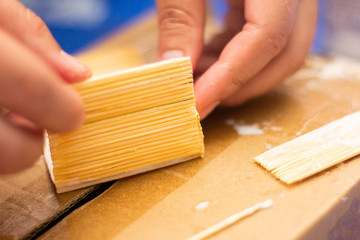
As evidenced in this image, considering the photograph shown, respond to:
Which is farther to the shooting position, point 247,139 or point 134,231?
point 247,139

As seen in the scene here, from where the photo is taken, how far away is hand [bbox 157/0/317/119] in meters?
0.78

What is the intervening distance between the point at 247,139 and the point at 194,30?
269 millimetres

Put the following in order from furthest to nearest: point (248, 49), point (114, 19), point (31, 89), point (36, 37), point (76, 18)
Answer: point (114, 19)
point (76, 18)
point (248, 49)
point (36, 37)
point (31, 89)

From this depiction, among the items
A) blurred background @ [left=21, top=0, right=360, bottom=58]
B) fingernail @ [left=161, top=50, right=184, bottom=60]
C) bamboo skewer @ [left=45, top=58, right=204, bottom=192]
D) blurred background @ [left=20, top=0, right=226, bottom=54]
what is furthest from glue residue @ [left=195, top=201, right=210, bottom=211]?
blurred background @ [left=20, top=0, right=226, bottom=54]

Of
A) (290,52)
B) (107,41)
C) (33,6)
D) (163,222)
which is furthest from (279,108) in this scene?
(33,6)

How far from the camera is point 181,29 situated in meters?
0.83

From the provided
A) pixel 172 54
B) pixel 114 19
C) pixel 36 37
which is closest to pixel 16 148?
pixel 36 37

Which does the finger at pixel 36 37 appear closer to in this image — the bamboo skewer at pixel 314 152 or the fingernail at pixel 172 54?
the fingernail at pixel 172 54

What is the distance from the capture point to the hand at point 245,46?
0.78 m

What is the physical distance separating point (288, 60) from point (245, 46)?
5.9 inches

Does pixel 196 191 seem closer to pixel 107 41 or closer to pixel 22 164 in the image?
pixel 22 164

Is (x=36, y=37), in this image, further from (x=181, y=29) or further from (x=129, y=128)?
(x=181, y=29)

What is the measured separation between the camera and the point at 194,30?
2.74 ft

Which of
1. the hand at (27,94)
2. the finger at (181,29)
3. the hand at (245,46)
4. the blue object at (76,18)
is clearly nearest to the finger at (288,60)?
the hand at (245,46)
